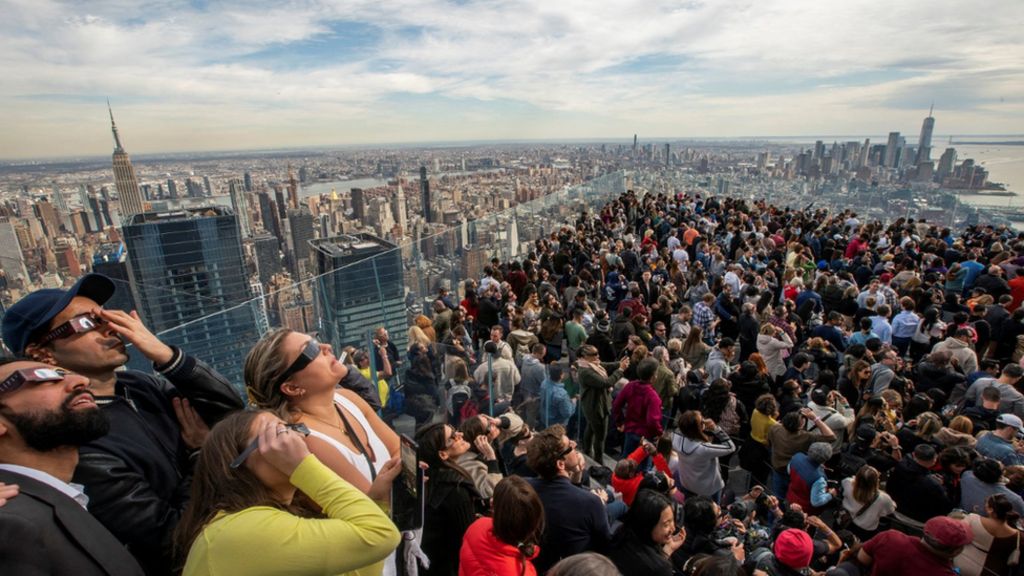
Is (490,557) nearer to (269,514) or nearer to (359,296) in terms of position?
(269,514)

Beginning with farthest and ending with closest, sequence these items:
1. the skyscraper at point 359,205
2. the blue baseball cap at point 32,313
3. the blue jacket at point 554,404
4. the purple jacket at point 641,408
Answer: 1. the skyscraper at point 359,205
2. the blue jacket at point 554,404
3. the purple jacket at point 641,408
4. the blue baseball cap at point 32,313

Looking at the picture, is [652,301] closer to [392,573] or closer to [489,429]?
[489,429]

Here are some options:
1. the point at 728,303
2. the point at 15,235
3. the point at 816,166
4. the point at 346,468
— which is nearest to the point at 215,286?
the point at 15,235

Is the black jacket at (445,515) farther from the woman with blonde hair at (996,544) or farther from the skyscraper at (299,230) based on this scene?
the skyscraper at (299,230)

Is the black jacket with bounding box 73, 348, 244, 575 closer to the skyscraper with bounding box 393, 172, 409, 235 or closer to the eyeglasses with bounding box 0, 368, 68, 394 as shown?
the eyeglasses with bounding box 0, 368, 68, 394

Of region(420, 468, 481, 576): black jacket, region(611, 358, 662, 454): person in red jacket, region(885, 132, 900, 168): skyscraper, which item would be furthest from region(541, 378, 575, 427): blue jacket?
region(885, 132, 900, 168): skyscraper

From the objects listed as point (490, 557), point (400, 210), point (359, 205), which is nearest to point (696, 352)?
point (490, 557)

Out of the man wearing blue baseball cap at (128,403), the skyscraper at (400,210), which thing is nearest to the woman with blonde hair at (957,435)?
the man wearing blue baseball cap at (128,403)
